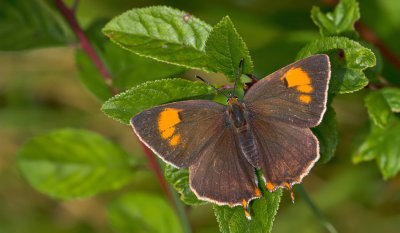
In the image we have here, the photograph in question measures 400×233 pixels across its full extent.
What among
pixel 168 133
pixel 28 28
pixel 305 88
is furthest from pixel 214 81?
pixel 305 88

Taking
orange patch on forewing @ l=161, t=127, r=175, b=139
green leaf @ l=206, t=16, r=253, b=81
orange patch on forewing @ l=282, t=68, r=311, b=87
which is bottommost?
orange patch on forewing @ l=161, t=127, r=175, b=139

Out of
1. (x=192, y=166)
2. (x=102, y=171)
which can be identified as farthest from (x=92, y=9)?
(x=192, y=166)

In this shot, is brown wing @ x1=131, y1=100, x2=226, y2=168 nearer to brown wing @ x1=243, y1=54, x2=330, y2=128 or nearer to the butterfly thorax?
the butterfly thorax

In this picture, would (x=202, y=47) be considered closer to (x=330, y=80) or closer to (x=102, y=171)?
(x=330, y=80)

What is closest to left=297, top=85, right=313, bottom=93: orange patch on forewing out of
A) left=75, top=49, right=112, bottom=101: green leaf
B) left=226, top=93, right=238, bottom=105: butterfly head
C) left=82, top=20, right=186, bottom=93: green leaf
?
left=226, top=93, right=238, bottom=105: butterfly head

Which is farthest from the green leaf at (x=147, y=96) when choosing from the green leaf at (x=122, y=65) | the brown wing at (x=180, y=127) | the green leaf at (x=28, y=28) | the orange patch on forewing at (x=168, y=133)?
the green leaf at (x=28, y=28)

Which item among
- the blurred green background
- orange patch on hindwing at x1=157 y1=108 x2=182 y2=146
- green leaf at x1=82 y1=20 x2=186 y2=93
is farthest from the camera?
the blurred green background

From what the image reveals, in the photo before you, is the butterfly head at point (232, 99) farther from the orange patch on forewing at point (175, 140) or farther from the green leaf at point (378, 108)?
the green leaf at point (378, 108)
